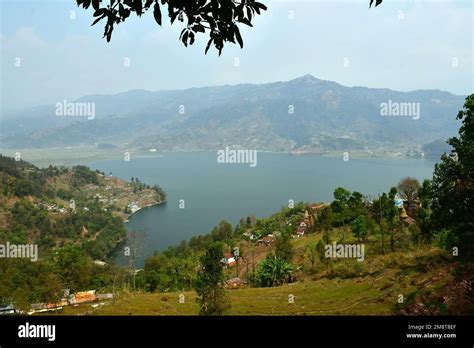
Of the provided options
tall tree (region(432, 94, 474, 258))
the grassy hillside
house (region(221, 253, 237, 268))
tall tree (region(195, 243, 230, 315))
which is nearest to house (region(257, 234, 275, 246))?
house (region(221, 253, 237, 268))

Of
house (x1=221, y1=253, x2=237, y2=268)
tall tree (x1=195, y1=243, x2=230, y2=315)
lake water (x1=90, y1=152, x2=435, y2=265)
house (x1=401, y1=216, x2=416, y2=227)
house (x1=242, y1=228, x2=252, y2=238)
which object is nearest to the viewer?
tall tree (x1=195, y1=243, x2=230, y2=315)

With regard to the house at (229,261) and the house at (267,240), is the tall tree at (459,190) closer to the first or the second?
the house at (229,261)

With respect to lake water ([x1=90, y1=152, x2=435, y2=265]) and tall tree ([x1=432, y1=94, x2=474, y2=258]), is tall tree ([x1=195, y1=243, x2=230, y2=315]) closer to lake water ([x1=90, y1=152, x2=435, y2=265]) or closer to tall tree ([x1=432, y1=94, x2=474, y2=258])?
tall tree ([x1=432, y1=94, x2=474, y2=258])

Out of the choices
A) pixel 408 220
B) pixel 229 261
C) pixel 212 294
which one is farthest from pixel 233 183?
pixel 212 294

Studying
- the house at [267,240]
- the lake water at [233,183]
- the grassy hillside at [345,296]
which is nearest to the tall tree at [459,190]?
the grassy hillside at [345,296]

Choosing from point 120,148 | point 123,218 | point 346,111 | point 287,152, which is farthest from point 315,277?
point 346,111

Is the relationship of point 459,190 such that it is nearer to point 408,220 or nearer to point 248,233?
point 408,220
